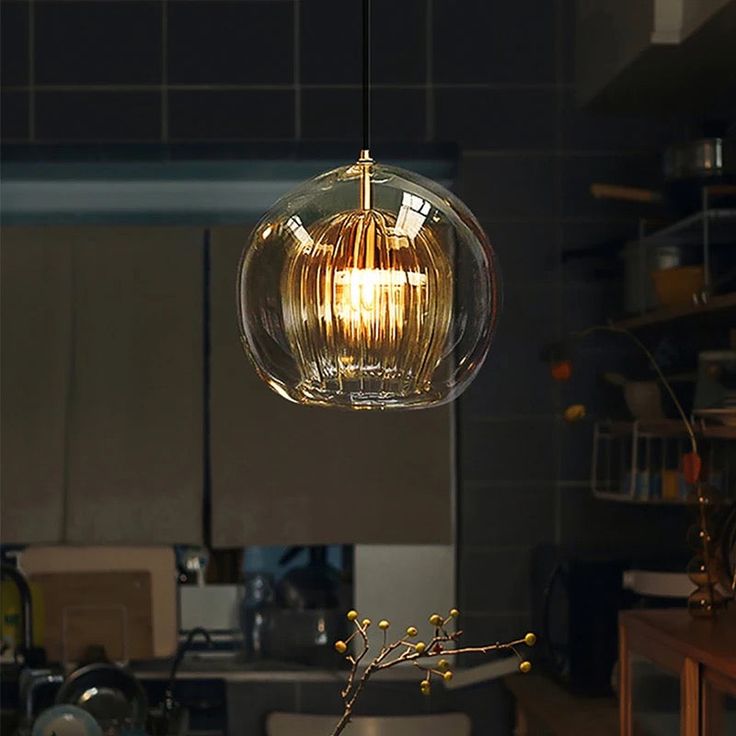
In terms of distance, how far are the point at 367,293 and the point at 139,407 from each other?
1.69m

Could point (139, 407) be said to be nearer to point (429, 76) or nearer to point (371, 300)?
point (429, 76)

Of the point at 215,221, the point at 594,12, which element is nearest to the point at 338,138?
the point at 215,221

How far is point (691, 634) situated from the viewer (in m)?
2.14

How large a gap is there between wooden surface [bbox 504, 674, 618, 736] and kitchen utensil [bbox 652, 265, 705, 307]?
810 mm

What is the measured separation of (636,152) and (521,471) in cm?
70

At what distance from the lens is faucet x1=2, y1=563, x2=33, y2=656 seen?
295 centimetres

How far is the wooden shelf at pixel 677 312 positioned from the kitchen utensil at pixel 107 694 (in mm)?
1239

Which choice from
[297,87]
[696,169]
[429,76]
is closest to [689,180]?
[696,169]

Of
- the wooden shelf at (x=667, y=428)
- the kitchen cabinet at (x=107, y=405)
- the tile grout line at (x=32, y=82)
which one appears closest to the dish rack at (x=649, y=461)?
the wooden shelf at (x=667, y=428)

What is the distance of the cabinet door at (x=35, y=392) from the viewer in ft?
9.75

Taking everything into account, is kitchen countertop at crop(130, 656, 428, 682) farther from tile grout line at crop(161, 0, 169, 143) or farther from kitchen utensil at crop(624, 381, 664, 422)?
tile grout line at crop(161, 0, 169, 143)

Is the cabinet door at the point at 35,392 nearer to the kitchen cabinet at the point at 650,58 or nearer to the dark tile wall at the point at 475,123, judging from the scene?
the dark tile wall at the point at 475,123

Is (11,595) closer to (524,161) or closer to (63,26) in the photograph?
(63,26)

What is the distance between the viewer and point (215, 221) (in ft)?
9.79
